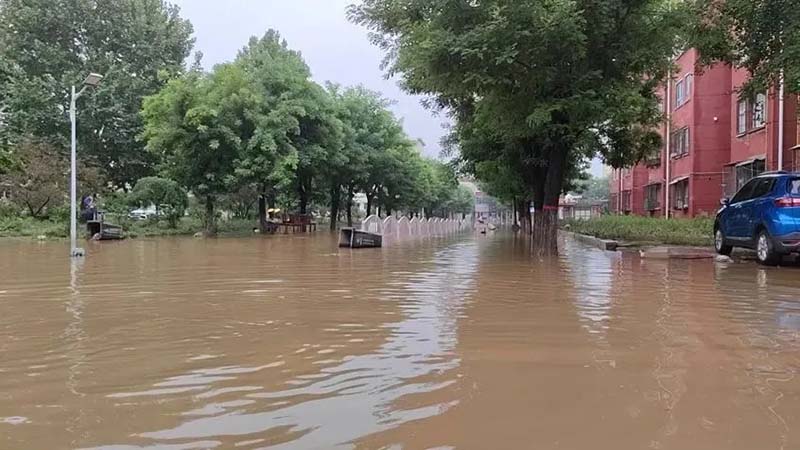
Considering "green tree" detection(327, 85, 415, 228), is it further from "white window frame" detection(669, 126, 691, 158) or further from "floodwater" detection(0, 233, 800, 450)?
"floodwater" detection(0, 233, 800, 450)

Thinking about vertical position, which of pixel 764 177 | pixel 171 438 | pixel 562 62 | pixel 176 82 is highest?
pixel 176 82

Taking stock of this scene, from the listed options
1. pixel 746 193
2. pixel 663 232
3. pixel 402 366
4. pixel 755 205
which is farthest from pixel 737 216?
pixel 402 366

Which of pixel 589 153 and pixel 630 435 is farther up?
pixel 589 153

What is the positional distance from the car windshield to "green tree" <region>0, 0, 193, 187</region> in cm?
3242

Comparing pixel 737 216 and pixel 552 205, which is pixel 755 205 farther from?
pixel 552 205

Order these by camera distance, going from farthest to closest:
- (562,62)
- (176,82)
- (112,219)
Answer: (112,219) → (176,82) → (562,62)

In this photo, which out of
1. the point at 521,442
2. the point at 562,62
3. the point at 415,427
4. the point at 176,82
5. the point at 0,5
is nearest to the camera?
the point at 521,442

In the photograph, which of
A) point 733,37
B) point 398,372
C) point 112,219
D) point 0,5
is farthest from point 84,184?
point 398,372

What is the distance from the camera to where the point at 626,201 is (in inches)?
1966

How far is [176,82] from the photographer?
30.4 meters

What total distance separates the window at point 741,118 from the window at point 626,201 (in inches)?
840

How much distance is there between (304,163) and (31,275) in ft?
65.8

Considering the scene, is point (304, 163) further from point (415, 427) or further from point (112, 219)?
point (415, 427)

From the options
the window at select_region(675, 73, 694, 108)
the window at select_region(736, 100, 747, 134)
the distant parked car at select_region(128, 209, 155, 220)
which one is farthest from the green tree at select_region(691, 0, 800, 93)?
the distant parked car at select_region(128, 209, 155, 220)
